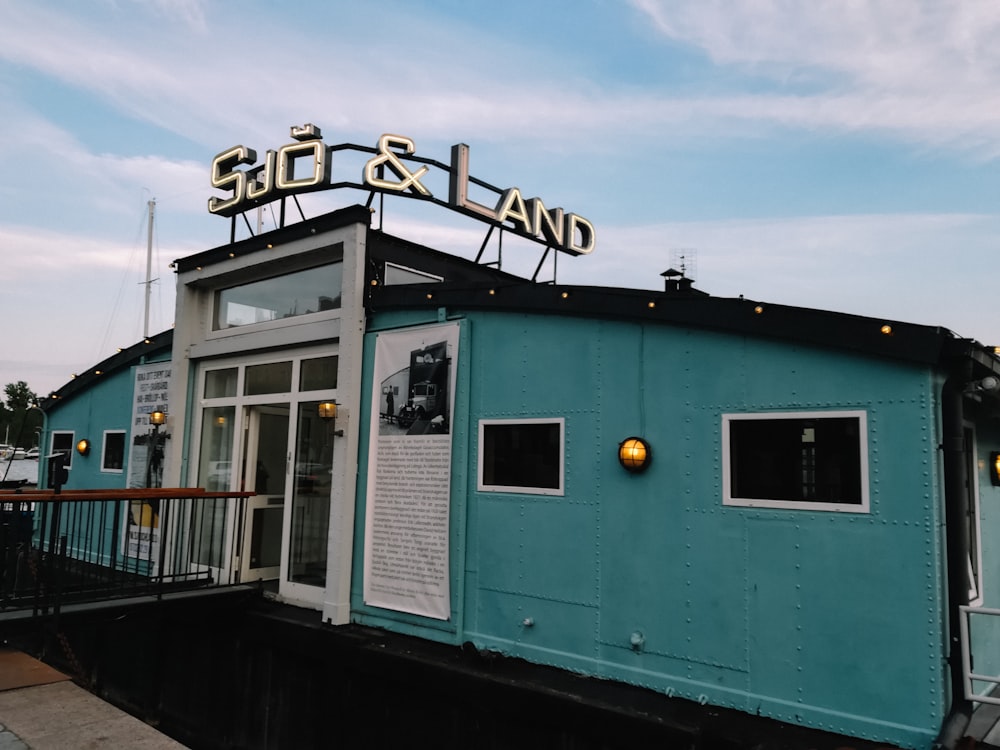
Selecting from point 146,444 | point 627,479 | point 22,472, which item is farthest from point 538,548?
point 22,472

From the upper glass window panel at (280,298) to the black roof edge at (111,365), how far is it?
1.28 metres

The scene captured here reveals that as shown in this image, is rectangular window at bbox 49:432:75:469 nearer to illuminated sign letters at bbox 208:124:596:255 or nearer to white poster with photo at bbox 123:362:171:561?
white poster with photo at bbox 123:362:171:561

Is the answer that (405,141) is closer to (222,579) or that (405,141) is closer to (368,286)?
(368,286)

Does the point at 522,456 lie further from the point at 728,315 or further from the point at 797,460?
the point at 797,460

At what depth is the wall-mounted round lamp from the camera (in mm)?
5328

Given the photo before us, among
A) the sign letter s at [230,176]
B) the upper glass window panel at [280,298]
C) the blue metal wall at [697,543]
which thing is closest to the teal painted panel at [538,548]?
the blue metal wall at [697,543]

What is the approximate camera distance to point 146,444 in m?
10.4

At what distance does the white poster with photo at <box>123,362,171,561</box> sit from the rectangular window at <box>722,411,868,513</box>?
7.63 m

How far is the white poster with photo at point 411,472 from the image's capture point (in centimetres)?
655

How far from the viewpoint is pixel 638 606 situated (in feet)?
17.4

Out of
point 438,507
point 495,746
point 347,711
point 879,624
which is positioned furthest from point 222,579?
point 879,624

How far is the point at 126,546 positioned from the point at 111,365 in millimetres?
4756

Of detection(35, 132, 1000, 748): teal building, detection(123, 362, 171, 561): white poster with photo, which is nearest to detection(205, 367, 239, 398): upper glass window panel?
detection(35, 132, 1000, 748): teal building

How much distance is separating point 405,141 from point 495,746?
6.46 metres
